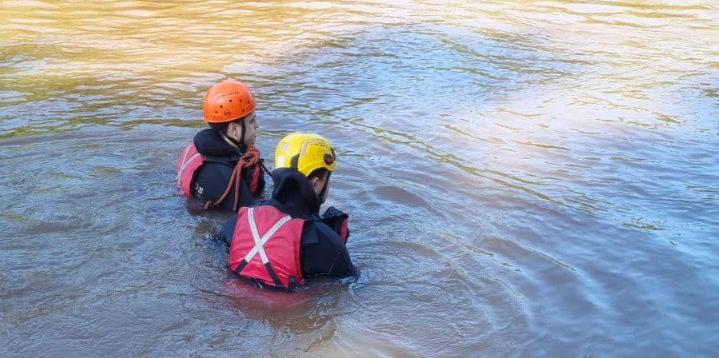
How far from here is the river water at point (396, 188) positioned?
18.9 ft

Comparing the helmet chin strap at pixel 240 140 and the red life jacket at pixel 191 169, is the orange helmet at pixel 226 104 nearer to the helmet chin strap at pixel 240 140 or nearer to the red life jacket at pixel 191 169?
the helmet chin strap at pixel 240 140

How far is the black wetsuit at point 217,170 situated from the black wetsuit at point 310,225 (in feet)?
4.84

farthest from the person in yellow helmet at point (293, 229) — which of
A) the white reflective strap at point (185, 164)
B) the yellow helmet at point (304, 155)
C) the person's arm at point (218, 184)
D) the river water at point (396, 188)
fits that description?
the white reflective strap at point (185, 164)

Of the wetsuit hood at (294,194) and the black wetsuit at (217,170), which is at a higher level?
the wetsuit hood at (294,194)

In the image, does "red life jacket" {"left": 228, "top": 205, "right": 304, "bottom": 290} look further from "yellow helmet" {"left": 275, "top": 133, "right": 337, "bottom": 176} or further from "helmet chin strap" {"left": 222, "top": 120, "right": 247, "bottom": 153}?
"helmet chin strap" {"left": 222, "top": 120, "right": 247, "bottom": 153}

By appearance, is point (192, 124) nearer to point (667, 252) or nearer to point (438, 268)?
point (438, 268)

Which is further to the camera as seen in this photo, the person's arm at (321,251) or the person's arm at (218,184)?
the person's arm at (218,184)

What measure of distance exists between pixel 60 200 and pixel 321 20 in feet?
31.3

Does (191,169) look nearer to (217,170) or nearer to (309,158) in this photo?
(217,170)

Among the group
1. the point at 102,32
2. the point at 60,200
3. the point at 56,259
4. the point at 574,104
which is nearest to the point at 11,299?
the point at 56,259

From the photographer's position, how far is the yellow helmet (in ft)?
19.9

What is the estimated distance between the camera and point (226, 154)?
7543 mm

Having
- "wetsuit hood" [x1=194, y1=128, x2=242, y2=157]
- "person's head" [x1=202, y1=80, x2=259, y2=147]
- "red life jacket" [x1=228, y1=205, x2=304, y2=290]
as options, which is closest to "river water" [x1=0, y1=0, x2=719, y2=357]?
"red life jacket" [x1=228, y1=205, x2=304, y2=290]

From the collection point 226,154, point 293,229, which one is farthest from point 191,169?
point 293,229
